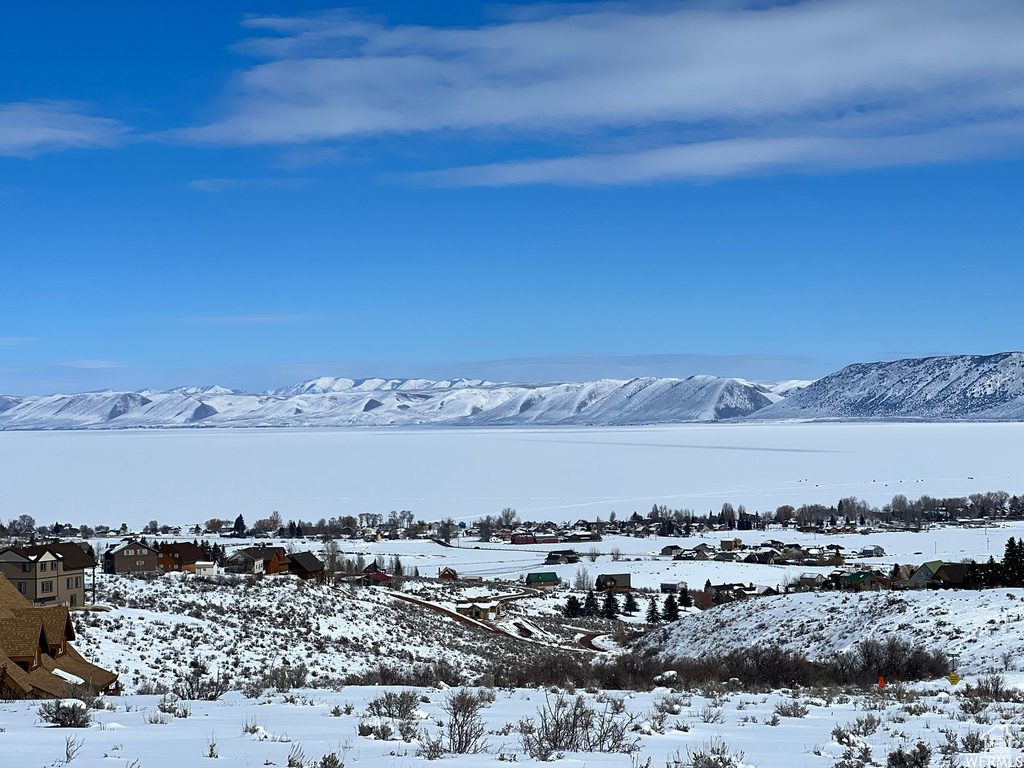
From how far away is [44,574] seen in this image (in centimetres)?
3803

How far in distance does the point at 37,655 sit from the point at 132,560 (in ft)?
168

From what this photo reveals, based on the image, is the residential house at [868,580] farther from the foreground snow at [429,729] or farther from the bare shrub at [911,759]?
the bare shrub at [911,759]

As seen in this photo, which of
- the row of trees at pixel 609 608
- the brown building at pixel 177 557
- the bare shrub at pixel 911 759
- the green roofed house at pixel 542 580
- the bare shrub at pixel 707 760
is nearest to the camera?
the bare shrub at pixel 707 760

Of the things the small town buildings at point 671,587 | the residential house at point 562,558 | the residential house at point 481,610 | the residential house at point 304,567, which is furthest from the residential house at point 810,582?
the residential house at point 304,567

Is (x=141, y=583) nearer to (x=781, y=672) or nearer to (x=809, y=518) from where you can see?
(x=781, y=672)

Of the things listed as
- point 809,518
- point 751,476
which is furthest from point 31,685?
point 751,476

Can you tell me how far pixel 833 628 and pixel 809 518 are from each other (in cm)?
9988

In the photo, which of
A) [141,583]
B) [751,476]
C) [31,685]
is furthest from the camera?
[751,476]

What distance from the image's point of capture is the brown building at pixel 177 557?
65.8 m

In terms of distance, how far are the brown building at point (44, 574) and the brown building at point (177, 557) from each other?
2642 cm

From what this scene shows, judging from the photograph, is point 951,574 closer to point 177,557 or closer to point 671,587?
point 671,587

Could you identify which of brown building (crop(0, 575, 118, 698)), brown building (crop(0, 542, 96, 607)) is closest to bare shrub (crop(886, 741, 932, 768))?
brown building (crop(0, 575, 118, 698))

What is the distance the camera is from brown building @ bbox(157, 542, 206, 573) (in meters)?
65.8

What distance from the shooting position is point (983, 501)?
5172 inches
